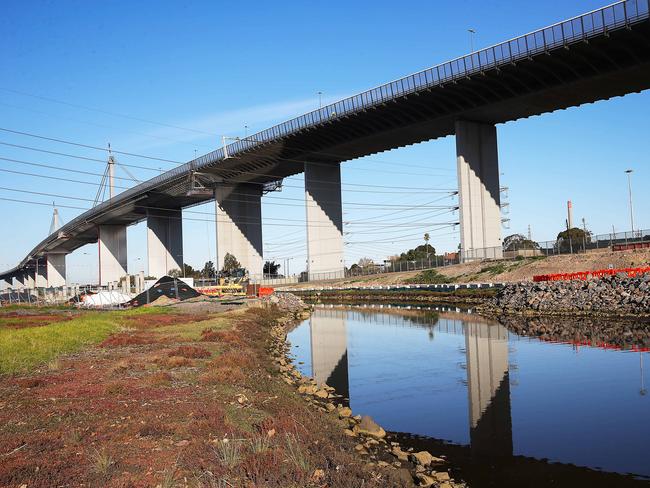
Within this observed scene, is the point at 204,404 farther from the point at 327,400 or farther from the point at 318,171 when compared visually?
the point at 318,171

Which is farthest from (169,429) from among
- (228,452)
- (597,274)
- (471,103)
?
(471,103)

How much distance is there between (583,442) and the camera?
1579cm

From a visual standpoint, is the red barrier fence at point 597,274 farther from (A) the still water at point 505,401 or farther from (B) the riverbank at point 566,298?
(A) the still water at point 505,401

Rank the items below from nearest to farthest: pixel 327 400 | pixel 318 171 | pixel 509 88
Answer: pixel 327 400 → pixel 509 88 → pixel 318 171

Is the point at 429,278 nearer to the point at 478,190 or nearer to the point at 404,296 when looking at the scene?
the point at 404,296

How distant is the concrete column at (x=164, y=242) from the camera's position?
162 meters

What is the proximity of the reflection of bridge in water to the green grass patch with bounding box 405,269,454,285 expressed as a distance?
21.5m

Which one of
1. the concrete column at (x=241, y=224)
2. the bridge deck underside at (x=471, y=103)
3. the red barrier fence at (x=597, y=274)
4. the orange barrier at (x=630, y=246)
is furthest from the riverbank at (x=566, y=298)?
the concrete column at (x=241, y=224)

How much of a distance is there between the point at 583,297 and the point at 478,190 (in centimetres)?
4315

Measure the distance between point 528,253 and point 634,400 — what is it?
65.0 meters

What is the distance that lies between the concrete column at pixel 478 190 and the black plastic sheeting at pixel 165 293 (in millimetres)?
39250

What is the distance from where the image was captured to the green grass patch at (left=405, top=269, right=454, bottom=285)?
85.7 m

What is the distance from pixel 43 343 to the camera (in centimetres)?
2891

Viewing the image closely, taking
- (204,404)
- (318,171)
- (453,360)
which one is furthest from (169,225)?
(204,404)
